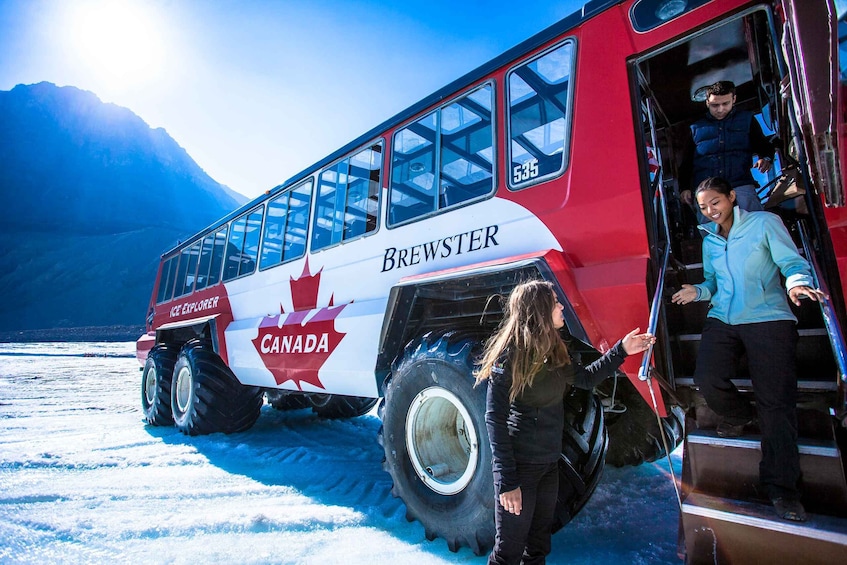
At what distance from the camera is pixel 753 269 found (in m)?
2.01

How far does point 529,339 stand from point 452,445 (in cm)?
144

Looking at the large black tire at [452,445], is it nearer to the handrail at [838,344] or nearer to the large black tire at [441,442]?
the large black tire at [441,442]

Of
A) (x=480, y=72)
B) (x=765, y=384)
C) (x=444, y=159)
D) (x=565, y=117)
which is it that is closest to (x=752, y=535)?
(x=765, y=384)

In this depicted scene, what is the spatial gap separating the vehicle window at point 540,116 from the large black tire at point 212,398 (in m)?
4.55

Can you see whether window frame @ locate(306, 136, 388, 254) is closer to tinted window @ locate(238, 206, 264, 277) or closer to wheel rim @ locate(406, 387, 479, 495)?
tinted window @ locate(238, 206, 264, 277)

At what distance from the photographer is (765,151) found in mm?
2855

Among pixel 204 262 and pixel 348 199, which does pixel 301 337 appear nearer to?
pixel 348 199

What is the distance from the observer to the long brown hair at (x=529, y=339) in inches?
75.6

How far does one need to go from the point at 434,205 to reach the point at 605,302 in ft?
4.66

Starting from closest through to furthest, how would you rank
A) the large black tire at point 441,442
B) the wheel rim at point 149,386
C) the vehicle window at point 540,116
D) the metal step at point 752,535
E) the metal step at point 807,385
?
the metal step at point 752,535, the metal step at point 807,385, the large black tire at point 441,442, the vehicle window at point 540,116, the wheel rim at point 149,386

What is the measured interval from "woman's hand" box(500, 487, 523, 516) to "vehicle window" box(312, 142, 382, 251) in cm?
238

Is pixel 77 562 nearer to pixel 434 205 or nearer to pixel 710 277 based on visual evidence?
pixel 434 205

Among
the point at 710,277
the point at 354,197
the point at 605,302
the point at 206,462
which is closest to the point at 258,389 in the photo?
the point at 206,462

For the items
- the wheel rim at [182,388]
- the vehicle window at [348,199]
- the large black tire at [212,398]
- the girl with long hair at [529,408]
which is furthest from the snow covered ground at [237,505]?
the vehicle window at [348,199]
